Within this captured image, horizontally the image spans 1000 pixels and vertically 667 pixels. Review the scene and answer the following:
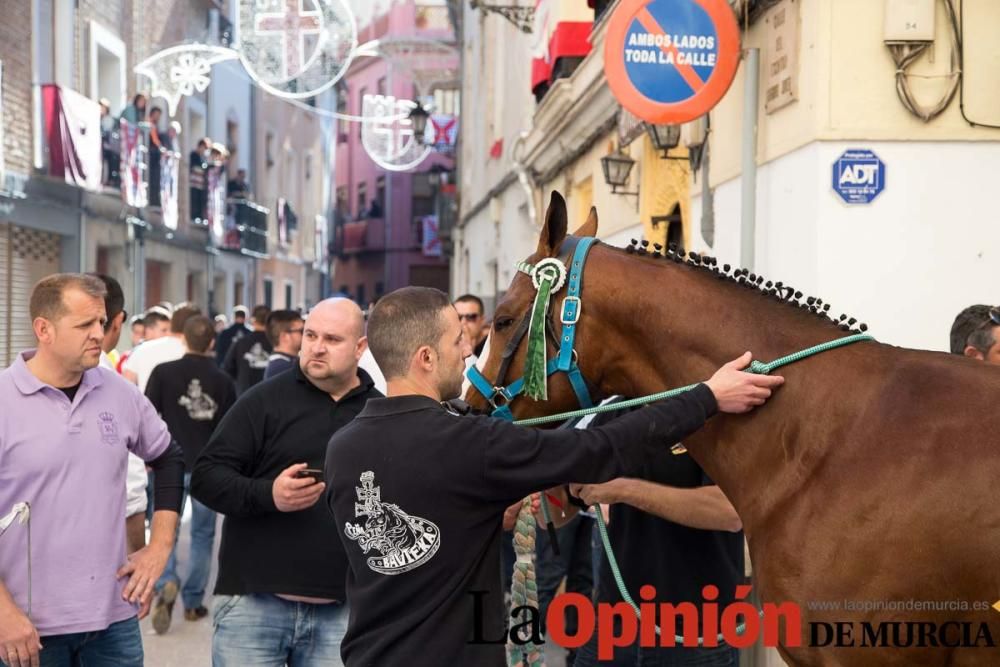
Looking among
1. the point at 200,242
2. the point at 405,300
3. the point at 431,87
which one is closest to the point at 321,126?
the point at 431,87

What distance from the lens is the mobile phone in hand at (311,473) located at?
3.95m

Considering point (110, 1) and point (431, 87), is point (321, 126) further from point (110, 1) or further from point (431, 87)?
point (110, 1)

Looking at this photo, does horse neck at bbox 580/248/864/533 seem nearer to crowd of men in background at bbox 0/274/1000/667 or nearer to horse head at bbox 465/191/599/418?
horse head at bbox 465/191/599/418

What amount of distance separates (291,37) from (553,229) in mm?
9006

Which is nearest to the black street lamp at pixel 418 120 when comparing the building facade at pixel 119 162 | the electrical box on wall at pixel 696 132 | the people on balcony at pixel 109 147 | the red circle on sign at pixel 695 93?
the building facade at pixel 119 162

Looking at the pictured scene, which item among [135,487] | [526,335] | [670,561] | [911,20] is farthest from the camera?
[911,20]

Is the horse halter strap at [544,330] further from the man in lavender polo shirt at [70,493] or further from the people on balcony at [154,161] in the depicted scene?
the people on balcony at [154,161]

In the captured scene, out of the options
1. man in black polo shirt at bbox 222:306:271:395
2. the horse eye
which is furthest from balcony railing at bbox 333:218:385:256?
the horse eye

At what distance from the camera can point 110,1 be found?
1853 centimetres

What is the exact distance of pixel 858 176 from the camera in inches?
243

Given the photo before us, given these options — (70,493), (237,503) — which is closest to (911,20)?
(237,503)

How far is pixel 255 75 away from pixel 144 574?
894 centimetres

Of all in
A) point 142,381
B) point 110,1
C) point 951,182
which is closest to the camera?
point 951,182

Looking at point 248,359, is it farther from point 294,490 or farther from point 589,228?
point 589,228
